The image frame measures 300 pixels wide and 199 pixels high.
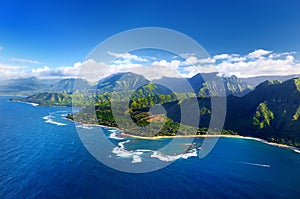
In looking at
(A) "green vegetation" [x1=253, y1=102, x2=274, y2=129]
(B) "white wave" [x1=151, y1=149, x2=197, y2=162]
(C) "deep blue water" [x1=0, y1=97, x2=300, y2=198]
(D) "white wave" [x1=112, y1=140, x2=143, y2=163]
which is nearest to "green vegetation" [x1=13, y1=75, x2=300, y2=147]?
(A) "green vegetation" [x1=253, y1=102, x2=274, y2=129]

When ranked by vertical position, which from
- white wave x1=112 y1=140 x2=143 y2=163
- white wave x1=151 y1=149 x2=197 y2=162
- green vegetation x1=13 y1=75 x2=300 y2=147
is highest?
green vegetation x1=13 y1=75 x2=300 y2=147

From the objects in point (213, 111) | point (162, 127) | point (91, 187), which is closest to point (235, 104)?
point (213, 111)

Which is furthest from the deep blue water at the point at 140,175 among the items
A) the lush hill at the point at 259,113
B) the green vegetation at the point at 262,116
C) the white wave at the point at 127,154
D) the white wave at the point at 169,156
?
the green vegetation at the point at 262,116

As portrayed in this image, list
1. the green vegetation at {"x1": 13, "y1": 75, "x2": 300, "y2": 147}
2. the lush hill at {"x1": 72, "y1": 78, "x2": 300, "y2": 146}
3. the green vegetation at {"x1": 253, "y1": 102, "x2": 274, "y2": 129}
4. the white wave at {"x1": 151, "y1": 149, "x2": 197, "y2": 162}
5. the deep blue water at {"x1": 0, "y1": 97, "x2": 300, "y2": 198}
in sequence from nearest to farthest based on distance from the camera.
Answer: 1. the deep blue water at {"x1": 0, "y1": 97, "x2": 300, "y2": 198}
2. the white wave at {"x1": 151, "y1": 149, "x2": 197, "y2": 162}
3. the lush hill at {"x1": 72, "y1": 78, "x2": 300, "y2": 146}
4. the green vegetation at {"x1": 13, "y1": 75, "x2": 300, "y2": 147}
5. the green vegetation at {"x1": 253, "y1": 102, "x2": 274, "y2": 129}

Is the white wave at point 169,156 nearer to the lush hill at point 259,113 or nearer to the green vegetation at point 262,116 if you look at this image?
the lush hill at point 259,113

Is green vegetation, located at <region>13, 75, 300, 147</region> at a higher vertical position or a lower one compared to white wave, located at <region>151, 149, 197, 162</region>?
higher

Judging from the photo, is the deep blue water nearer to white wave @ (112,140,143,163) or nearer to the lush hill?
white wave @ (112,140,143,163)

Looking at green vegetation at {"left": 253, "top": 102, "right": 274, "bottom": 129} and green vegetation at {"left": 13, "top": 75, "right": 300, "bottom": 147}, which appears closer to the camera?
green vegetation at {"left": 13, "top": 75, "right": 300, "bottom": 147}

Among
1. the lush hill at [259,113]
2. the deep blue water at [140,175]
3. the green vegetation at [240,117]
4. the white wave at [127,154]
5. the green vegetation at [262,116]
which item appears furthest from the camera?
the green vegetation at [262,116]

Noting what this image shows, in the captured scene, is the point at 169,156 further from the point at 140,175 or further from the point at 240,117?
the point at 240,117
